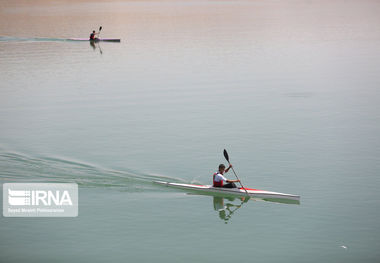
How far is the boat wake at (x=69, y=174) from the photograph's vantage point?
24438 mm

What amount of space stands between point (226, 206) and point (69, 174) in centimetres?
728

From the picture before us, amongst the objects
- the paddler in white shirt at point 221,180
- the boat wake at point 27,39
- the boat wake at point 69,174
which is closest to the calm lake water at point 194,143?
the boat wake at point 69,174

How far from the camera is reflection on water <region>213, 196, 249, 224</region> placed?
22000mm

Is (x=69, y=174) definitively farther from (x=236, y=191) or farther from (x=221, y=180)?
(x=236, y=191)

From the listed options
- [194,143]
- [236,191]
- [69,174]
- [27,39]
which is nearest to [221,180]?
[236,191]

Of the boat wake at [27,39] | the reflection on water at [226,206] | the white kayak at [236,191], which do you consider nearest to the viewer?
the reflection on water at [226,206]

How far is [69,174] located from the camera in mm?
25328

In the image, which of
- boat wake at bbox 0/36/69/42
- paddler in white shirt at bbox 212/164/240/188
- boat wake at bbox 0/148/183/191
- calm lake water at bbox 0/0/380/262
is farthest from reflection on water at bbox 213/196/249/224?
boat wake at bbox 0/36/69/42

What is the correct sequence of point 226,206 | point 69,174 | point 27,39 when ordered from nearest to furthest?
1. point 226,206
2. point 69,174
3. point 27,39

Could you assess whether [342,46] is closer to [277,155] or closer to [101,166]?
[277,155]

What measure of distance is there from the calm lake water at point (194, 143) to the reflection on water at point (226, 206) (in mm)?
119

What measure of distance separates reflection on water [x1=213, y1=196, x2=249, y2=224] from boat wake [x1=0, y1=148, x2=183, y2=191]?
2.60 metres

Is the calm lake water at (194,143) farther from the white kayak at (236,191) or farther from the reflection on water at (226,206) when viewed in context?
the white kayak at (236,191)

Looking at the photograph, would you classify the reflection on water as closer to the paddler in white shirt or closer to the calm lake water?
the calm lake water
